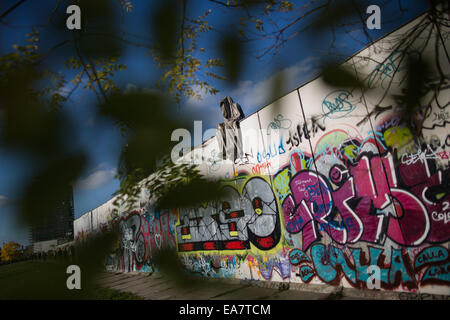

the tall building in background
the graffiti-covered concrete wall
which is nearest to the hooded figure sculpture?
the tall building in background

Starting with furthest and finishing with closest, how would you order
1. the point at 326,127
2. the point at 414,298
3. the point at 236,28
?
the point at 326,127 → the point at 414,298 → the point at 236,28

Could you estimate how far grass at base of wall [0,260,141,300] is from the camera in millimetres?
552

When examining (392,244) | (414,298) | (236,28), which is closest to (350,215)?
(392,244)

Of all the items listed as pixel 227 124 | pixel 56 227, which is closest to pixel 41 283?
pixel 56 227

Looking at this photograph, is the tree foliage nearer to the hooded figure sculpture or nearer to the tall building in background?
the tall building in background

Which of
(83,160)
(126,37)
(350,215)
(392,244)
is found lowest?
(392,244)

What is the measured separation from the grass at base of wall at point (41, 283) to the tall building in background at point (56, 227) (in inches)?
2.1

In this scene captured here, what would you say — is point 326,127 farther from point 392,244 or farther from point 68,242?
point 68,242

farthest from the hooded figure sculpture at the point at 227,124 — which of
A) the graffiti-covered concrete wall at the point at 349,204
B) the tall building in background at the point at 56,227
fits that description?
the graffiti-covered concrete wall at the point at 349,204

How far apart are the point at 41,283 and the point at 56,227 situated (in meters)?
0.20

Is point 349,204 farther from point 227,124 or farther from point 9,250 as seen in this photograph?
point 9,250

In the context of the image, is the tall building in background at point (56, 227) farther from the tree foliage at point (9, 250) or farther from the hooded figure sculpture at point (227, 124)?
the hooded figure sculpture at point (227, 124)

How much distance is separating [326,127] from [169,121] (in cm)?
465

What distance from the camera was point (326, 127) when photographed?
15.7ft
